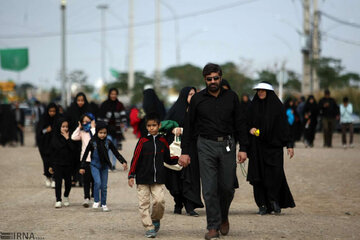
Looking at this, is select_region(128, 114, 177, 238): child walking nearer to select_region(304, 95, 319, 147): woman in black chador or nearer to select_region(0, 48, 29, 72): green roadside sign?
select_region(304, 95, 319, 147): woman in black chador

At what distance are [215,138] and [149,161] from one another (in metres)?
0.83

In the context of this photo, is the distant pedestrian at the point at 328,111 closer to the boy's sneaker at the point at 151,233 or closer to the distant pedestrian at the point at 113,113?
the distant pedestrian at the point at 113,113

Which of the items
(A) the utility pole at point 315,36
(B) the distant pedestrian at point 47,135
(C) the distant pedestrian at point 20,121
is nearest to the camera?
(B) the distant pedestrian at point 47,135

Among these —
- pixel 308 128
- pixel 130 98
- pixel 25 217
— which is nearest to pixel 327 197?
pixel 25 217

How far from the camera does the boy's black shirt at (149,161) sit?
888 centimetres

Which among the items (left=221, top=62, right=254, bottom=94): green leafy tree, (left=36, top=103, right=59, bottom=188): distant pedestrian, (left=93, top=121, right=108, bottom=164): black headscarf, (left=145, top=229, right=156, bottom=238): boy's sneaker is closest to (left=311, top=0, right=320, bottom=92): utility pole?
(left=221, top=62, right=254, bottom=94): green leafy tree

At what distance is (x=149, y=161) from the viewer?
8945 millimetres

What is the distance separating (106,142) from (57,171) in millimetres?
1202

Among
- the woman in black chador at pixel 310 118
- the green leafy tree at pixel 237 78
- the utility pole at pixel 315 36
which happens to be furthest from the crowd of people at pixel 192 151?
the green leafy tree at pixel 237 78

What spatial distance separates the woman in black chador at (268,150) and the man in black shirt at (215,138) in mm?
2367

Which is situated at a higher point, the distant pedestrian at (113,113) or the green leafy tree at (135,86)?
the green leafy tree at (135,86)

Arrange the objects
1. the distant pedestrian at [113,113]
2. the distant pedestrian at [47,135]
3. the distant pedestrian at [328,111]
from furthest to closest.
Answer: the distant pedestrian at [328,111], the distant pedestrian at [113,113], the distant pedestrian at [47,135]

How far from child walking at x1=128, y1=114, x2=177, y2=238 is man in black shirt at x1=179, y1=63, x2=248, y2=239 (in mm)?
358

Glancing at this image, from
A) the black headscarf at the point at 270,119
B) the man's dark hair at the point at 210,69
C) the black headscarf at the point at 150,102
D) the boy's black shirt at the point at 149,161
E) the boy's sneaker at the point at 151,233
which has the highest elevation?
the man's dark hair at the point at 210,69
